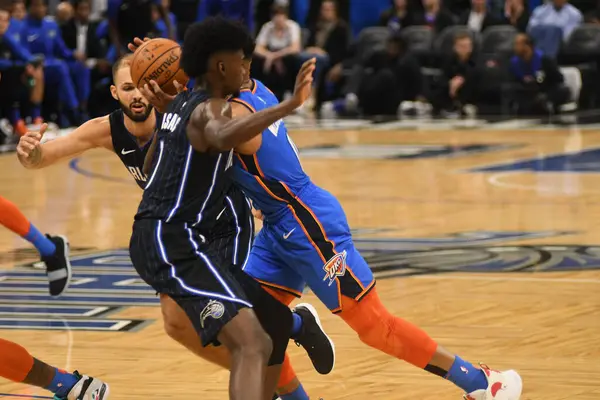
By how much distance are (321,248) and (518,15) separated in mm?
16750

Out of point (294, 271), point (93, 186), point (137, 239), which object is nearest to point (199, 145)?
point (137, 239)

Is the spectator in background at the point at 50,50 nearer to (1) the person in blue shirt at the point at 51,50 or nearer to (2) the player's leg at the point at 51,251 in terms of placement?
(1) the person in blue shirt at the point at 51,50

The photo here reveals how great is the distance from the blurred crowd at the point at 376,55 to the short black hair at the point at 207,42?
1407cm

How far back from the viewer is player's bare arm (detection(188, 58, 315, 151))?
14.3 feet

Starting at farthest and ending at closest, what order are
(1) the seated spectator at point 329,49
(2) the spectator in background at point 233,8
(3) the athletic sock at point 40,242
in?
1. (1) the seated spectator at point 329,49
2. (2) the spectator in background at point 233,8
3. (3) the athletic sock at point 40,242

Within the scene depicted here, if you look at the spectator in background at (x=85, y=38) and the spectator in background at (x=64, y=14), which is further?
the spectator in background at (x=64, y=14)

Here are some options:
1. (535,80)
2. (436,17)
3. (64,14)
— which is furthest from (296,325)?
(436,17)

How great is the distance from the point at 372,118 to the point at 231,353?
55.4 feet

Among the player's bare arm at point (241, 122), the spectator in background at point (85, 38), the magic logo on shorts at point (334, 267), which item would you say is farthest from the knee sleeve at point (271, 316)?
the spectator in background at point (85, 38)

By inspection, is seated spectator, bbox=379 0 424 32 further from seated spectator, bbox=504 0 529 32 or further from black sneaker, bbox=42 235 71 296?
black sneaker, bbox=42 235 71 296

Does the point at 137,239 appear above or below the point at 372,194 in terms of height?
above

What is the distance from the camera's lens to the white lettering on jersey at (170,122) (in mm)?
4596

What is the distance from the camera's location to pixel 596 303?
744 cm

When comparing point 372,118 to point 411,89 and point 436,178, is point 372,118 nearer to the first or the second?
point 411,89
